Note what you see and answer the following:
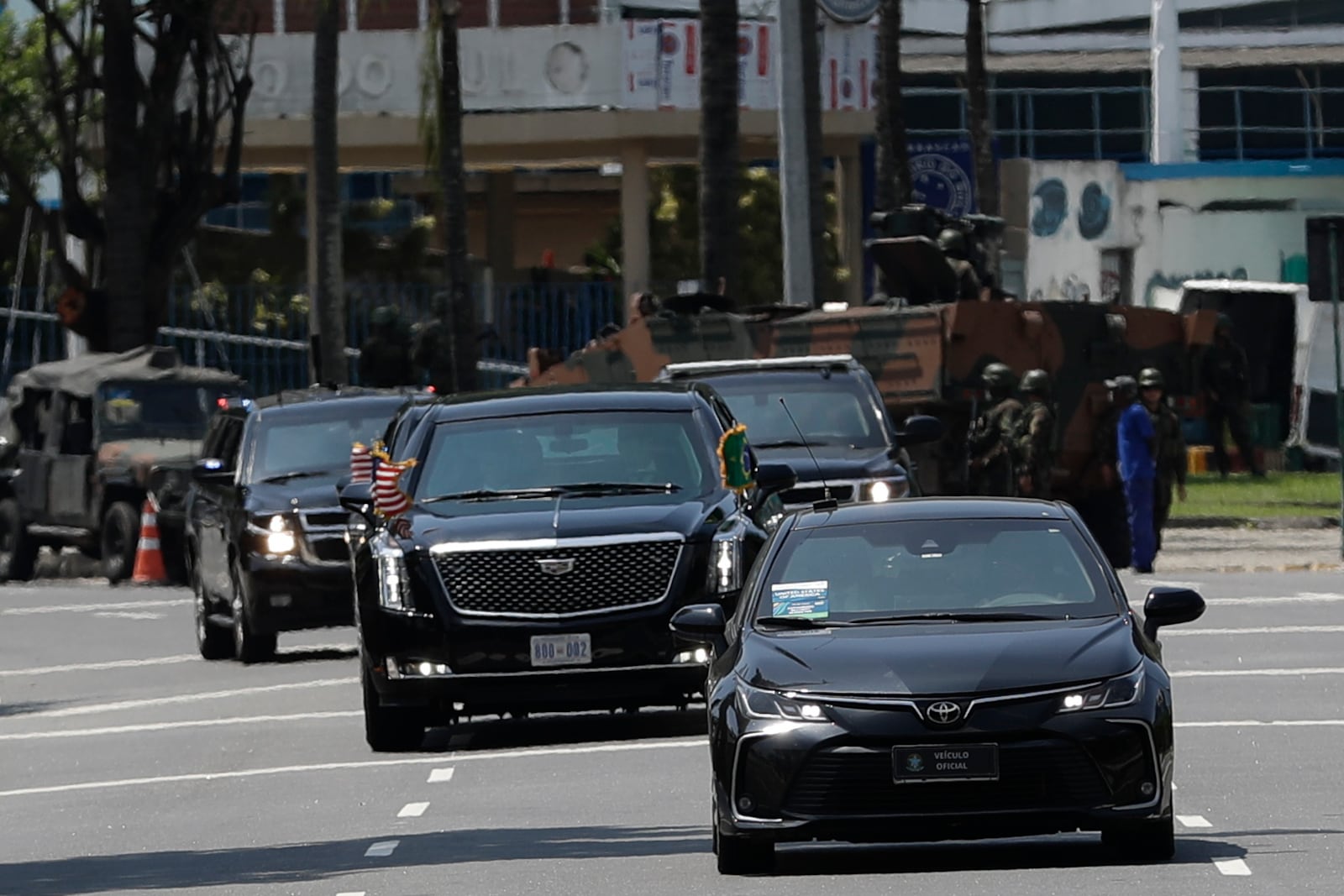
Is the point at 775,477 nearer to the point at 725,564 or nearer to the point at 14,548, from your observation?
the point at 725,564

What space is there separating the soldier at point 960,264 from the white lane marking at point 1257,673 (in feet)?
38.5

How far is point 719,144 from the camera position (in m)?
31.9

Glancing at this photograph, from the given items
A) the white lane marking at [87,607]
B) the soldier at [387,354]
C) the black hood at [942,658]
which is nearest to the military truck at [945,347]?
the soldier at [387,354]

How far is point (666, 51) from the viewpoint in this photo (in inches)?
1722

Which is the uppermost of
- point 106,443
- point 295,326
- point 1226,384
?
point 295,326

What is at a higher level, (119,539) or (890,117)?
(890,117)

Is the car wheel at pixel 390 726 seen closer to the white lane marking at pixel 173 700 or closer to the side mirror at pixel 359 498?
the side mirror at pixel 359 498

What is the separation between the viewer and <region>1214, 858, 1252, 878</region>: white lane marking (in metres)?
9.89

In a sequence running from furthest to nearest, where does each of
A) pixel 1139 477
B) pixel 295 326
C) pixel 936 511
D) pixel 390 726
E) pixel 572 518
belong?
pixel 295 326 → pixel 1139 477 → pixel 390 726 → pixel 572 518 → pixel 936 511

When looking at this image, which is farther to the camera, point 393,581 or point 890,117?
point 890,117

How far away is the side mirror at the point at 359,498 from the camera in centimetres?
1566

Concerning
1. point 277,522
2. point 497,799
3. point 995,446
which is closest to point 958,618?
point 497,799

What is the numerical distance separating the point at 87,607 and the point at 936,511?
727 inches

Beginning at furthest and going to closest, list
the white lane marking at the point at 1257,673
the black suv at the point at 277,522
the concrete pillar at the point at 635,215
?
the concrete pillar at the point at 635,215 < the black suv at the point at 277,522 < the white lane marking at the point at 1257,673
